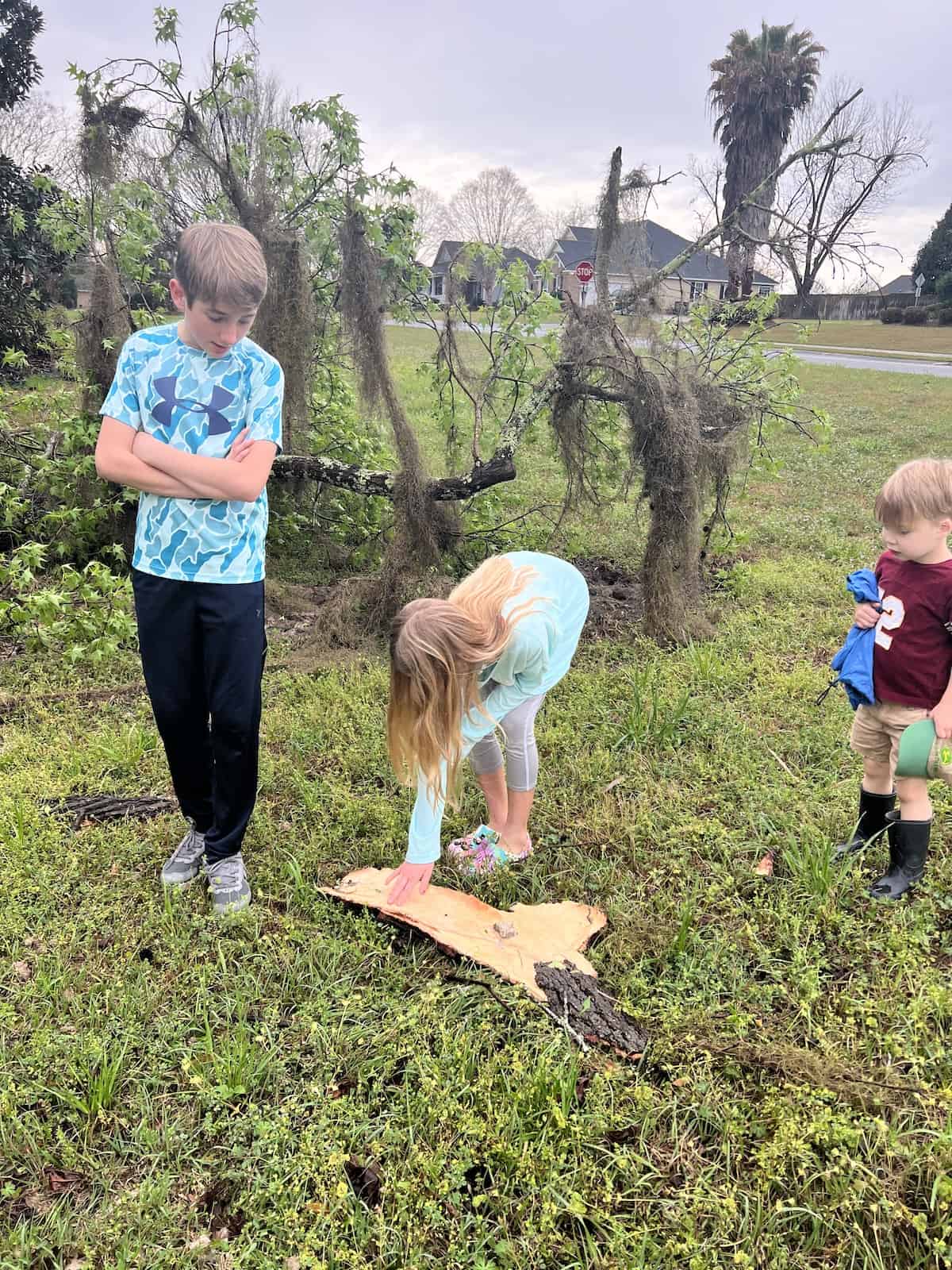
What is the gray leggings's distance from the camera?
105 inches

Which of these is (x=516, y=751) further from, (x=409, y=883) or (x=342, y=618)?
(x=342, y=618)

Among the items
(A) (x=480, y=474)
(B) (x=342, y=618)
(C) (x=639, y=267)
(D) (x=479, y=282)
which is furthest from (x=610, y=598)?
(D) (x=479, y=282)

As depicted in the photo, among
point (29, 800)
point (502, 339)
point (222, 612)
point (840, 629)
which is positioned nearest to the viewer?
point (222, 612)

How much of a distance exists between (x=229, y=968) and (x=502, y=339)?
4210 millimetres

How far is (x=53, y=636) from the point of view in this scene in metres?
4.39

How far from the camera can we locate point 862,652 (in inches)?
100

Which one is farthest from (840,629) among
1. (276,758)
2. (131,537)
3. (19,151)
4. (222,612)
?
(19,151)

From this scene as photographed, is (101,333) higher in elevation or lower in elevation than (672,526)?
higher

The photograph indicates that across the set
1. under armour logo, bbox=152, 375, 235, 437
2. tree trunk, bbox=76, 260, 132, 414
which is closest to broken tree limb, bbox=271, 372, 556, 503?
tree trunk, bbox=76, 260, 132, 414

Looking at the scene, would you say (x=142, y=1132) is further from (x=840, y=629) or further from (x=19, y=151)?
(x=19, y=151)

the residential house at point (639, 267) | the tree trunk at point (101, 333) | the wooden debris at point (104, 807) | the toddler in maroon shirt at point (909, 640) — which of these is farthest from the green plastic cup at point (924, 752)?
the tree trunk at point (101, 333)

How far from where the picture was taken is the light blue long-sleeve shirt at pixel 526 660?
93.4 inches

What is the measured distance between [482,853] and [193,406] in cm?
175

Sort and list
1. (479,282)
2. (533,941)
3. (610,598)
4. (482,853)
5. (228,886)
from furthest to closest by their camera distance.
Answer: (479,282), (610,598), (482,853), (228,886), (533,941)
